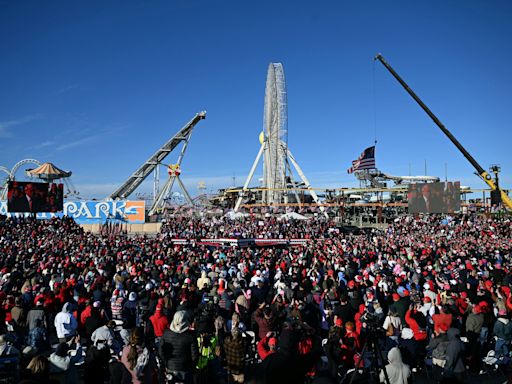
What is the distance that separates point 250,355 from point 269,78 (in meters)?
52.7

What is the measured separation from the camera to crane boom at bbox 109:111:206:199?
5703cm

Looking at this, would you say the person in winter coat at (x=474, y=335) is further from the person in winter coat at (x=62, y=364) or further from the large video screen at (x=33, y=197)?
the large video screen at (x=33, y=197)

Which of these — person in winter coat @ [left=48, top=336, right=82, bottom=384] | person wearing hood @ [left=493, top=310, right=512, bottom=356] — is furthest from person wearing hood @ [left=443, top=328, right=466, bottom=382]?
person in winter coat @ [left=48, top=336, right=82, bottom=384]

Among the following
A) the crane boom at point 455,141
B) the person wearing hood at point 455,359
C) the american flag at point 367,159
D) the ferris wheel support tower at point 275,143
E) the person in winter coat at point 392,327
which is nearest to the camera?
the person wearing hood at point 455,359

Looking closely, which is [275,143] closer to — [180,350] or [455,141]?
[455,141]

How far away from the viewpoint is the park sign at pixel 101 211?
41.4 meters

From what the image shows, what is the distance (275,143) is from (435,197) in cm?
2442

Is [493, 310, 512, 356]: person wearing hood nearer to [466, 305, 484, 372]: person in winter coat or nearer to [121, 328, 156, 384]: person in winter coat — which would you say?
[466, 305, 484, 372]: person in winter coat

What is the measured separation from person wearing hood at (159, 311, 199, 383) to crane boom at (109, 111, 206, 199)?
53159 millimetres

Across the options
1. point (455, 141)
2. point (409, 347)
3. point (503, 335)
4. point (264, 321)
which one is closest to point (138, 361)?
point (264, 321)

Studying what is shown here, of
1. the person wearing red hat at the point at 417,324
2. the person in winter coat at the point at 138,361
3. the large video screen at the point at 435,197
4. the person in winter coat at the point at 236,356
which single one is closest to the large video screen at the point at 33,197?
the large video screen at the point at 435,197

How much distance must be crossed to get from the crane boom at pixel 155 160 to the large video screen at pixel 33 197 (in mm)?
20712

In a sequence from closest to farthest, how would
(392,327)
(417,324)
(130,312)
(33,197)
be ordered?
(392,327), (417,324), (130,312), (33,197)

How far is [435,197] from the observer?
129ft
